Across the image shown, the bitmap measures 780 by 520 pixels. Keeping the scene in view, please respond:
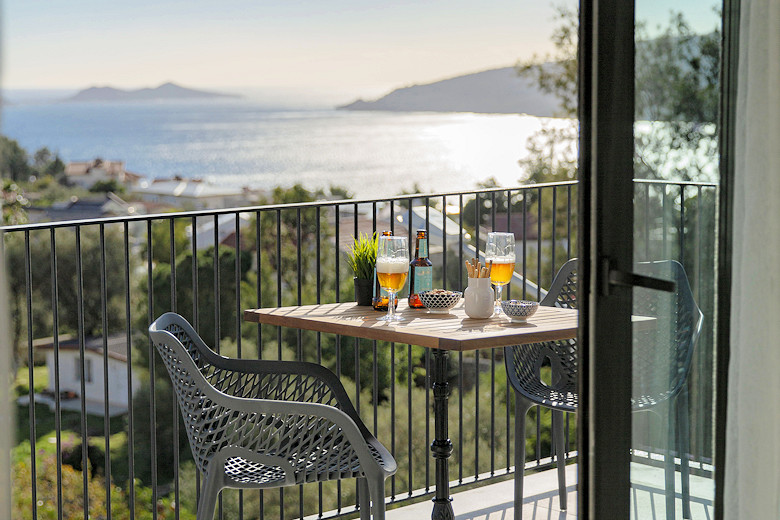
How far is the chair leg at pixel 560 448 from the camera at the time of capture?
Answer: 3189mm

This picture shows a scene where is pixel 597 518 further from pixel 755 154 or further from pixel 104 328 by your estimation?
pixel 104 328

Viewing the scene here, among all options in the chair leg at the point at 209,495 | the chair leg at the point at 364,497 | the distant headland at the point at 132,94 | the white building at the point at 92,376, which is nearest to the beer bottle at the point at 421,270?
the chair leg at the point at 364,497

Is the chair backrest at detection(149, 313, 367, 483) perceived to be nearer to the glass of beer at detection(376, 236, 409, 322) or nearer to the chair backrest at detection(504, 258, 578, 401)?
the glass of beer at detection(376, 236, 409, 322)

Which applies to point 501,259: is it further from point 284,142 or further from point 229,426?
point 284,142

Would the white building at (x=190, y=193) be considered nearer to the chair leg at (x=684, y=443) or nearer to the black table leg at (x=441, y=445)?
Answer: the black table leg at (x=441, y=445)

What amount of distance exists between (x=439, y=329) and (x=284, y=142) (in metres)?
22.2

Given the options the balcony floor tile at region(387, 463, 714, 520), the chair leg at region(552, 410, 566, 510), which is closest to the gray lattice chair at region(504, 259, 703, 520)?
the chair leg at region(552, 410, 566, 510)

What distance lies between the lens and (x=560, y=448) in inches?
126

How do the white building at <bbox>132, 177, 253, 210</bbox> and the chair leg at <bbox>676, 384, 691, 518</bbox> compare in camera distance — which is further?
the white building at <bbox>132, 177, 253, 210</bbox>

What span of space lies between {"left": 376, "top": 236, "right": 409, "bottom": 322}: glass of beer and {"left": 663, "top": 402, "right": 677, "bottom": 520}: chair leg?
3.51 feet

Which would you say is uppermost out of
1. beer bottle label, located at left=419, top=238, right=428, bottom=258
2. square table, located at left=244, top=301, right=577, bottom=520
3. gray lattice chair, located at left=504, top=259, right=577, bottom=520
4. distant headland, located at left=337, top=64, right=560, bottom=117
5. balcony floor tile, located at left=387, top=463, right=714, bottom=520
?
distant headland, located at left=337, top=64, right=560, bottom=117

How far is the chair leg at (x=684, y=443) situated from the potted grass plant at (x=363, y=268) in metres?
1.37

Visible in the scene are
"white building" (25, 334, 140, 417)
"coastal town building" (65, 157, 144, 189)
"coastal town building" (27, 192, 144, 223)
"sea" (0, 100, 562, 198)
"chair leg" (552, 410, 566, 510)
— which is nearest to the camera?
"chair leg" (552, 410, 566, 510)

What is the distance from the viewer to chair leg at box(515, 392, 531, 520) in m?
2.91
